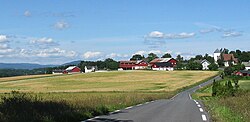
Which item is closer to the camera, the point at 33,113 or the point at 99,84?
the point at 33,113

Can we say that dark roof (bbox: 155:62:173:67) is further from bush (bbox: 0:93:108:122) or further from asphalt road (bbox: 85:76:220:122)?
bush (bbox: 0:93:108:122)

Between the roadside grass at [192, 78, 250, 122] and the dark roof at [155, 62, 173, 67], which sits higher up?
the dark roof at [155, 62, 173, 67]

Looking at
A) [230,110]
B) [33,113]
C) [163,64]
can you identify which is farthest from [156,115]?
[163,64]

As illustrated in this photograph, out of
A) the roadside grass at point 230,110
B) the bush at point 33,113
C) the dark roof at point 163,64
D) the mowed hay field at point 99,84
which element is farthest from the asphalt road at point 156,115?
the dark roof at point 163,64

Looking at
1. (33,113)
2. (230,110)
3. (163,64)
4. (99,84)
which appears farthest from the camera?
(163,64)

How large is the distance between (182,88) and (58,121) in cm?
6833

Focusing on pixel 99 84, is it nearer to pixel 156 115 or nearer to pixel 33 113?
pixel 156 115

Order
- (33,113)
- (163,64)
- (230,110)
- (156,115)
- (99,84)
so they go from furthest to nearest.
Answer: (163,64) < (99,84) < (230,110) < (156,115) < (33,113)

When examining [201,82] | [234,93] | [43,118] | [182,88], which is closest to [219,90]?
[234,93]

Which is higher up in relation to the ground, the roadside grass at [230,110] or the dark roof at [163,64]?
the dark roof at [163,64]

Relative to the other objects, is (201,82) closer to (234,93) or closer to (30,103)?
(234,93)

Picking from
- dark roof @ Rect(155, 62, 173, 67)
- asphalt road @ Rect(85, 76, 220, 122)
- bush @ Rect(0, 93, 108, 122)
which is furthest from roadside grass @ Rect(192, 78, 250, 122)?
dark roof @ Rect(155, 62, 173, 67)

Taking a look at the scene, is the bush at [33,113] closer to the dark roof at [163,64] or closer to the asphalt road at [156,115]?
the asphalt road at [156,115]

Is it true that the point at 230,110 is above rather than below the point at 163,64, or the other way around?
below
